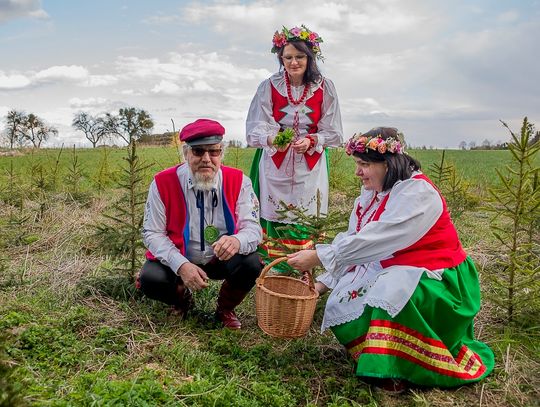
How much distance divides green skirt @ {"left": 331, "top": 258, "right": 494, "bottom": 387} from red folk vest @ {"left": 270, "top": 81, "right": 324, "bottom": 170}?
7.20ft

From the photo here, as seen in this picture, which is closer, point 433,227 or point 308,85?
point 433,227

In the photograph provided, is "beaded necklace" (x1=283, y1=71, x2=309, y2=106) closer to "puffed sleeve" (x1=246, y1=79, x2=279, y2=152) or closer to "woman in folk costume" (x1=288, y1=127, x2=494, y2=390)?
"puffed sleeve" (x1=246, y1=79, x2=279, y2=152)

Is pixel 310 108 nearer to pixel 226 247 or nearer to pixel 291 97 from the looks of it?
pixel 291 97

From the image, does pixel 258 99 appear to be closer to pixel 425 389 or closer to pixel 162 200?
pixel 162 200

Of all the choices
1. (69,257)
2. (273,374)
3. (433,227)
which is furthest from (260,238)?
(69,257)

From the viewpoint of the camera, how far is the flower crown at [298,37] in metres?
4.66

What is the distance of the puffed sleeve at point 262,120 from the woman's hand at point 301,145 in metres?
0.27

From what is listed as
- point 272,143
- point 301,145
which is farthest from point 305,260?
point 272,143

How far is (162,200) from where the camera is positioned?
3.78m

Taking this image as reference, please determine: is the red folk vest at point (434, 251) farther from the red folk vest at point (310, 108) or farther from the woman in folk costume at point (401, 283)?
the red folk vest at point (310, 108)

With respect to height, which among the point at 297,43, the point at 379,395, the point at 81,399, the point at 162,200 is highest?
the point at 297,43

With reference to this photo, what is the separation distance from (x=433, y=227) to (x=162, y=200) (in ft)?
6.25

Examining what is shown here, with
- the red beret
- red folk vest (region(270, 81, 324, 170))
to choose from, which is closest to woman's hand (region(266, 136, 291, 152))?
red folk vest (region(270, 81, 324, 170))

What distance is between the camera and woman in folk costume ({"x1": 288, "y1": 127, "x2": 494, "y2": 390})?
292 centimetres
